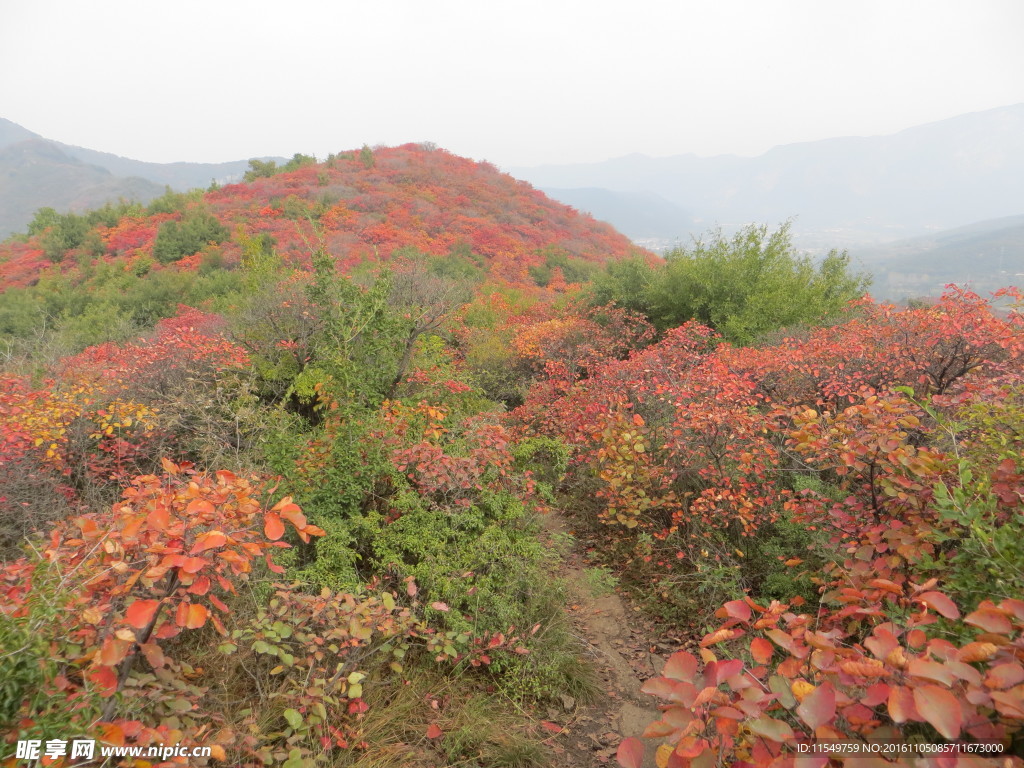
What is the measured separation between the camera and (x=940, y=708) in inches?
40.0

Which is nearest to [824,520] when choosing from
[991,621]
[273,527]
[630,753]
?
[991,621]

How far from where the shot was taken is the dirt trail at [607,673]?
3.07 meters

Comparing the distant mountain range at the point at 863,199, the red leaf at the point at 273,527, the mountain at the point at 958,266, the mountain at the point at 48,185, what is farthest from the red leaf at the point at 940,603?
the mountain at the point at 48,185

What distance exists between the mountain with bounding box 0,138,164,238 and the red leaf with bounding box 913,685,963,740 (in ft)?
250

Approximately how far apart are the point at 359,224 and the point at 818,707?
2385 cm

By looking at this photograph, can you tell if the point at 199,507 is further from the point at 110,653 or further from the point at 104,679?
the point at 104,679

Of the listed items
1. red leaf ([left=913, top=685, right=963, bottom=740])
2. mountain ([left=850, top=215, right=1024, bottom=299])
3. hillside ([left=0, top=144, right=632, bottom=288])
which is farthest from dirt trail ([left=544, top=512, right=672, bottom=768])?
mountain ([left=850, top=215, right=1024, bottom=299])

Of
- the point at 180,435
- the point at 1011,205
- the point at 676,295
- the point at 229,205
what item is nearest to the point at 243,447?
the point at 180,435

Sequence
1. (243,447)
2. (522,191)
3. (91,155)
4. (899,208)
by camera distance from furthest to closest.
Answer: (899,208), (91,155), (522,191), (243,447)

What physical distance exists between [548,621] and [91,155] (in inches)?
Answer: 6663

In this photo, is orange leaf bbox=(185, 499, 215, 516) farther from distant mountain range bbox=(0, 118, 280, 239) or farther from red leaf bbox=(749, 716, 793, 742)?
distant mountain range bbox=(0, 118, 280, 239)

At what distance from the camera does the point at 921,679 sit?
1.18 m

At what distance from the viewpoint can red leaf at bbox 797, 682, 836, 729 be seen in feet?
3.68

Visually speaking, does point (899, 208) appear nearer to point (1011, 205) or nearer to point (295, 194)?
point (1011, 205)
